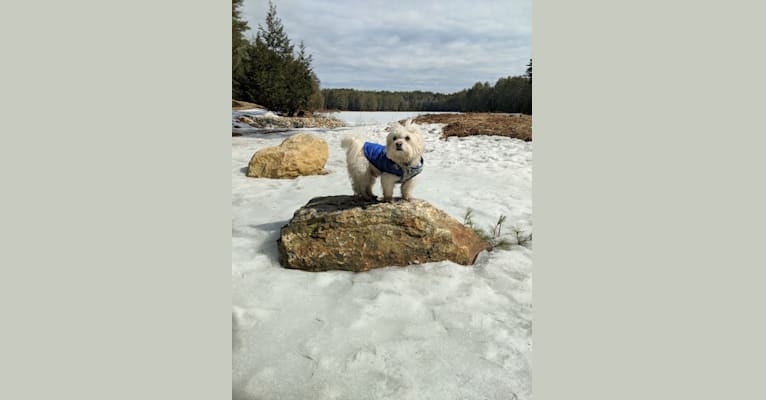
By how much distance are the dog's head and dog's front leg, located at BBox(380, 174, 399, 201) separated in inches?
13.5

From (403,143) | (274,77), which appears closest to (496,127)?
(274,77)

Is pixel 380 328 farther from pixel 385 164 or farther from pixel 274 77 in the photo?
pixel 274 77

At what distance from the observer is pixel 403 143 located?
8.45 feet

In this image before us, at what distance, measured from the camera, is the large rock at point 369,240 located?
304cm

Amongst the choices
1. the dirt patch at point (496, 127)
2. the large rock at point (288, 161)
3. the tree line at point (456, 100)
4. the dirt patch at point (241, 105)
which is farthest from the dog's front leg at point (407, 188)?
the dirt patch at point (241, 105)

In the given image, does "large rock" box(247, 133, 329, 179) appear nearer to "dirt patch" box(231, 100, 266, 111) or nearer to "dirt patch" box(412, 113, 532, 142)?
"dirt patch" box(412, 113, 532, 142)

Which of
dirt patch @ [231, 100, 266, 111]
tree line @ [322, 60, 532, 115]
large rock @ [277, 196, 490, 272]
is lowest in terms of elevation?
large rock @ [277, 196, 490, 272]

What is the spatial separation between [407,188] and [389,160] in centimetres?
44

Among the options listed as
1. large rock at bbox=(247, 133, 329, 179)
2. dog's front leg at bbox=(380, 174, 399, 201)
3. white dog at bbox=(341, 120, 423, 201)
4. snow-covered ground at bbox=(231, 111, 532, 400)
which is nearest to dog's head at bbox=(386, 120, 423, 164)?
white dog at bbox=(341, 120, 423, 201)

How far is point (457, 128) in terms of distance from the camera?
10898 mm

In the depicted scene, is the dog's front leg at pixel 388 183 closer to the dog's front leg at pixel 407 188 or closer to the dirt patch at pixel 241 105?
the dog's front leg at pixel 407 188

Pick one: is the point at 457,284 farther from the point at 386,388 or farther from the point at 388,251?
the point at 386,388

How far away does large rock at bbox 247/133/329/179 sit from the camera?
6215mm

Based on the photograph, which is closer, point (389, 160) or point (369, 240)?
point (389, 160)
